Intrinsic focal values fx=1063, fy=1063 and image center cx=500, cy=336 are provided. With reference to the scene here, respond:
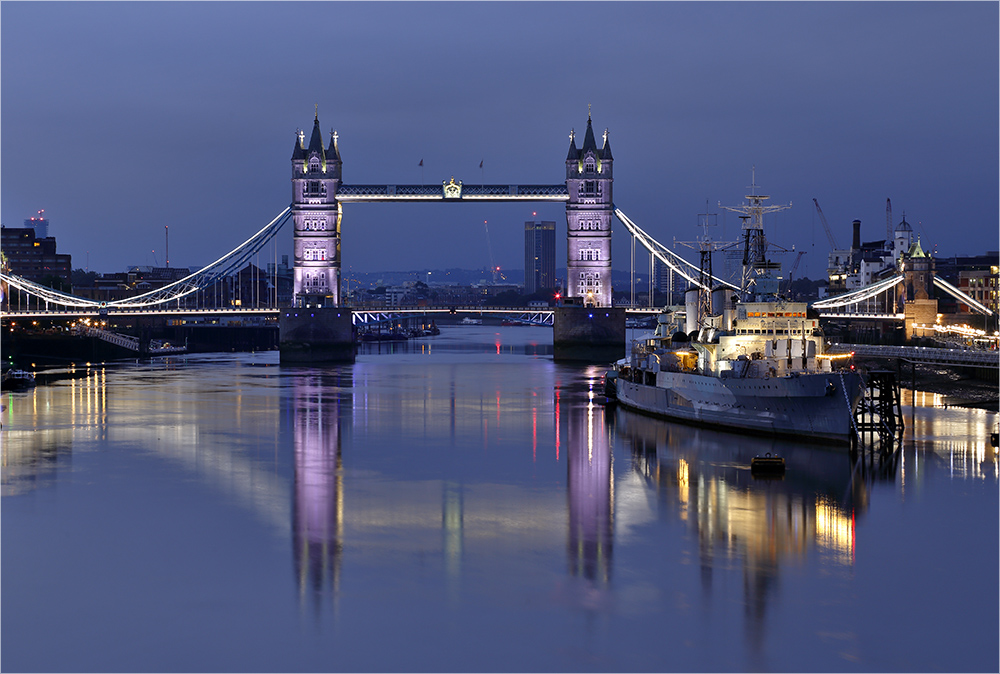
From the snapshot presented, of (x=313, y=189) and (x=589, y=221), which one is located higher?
(x=313, y=189)

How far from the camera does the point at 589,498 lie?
2391cm

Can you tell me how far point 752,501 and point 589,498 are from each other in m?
3.57

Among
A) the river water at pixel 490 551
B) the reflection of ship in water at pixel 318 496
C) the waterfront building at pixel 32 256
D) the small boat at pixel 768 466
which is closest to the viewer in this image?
the river water at pixel 490 551

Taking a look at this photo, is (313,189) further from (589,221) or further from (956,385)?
(956,385)

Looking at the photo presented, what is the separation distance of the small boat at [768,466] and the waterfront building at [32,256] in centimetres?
13113

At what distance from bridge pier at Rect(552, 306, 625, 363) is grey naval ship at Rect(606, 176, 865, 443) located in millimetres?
36181

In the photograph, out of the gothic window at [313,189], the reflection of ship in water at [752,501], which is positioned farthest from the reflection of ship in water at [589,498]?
the gothic window at [313,189]

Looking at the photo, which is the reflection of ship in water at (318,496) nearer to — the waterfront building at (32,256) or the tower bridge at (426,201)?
the tower bridge at (426,201)

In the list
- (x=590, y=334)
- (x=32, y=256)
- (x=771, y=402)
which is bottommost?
(x=771, y=402)

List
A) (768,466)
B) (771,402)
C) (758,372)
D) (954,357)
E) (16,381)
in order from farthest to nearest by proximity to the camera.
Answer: (16,381)
(954,357)
(758,372)
(771,402)
(768,466)

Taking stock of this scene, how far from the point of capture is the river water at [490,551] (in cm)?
1402

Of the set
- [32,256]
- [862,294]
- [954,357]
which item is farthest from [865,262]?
[32,256]

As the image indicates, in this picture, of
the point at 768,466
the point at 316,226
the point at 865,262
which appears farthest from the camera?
the point at 865,262

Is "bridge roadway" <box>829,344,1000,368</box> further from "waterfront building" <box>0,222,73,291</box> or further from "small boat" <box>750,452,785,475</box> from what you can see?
"waterfront building" <box>0,222,73,291</box>
